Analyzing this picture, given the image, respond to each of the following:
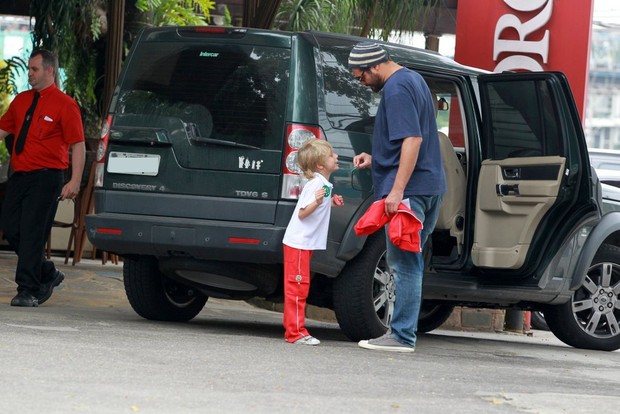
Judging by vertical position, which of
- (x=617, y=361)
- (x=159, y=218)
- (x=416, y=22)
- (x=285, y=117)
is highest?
(x=416, y=22)

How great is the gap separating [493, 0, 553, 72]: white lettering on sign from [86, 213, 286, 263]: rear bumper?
597 centimetres

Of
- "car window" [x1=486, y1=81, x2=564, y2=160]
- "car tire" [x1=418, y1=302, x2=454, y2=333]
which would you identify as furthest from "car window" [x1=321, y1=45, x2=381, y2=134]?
"car tire" [x1=418, y1=302, x2=454, y2=333]

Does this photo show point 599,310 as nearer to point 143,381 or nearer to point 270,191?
point 270,191

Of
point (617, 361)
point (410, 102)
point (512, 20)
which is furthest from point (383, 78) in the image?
point (512, 20)

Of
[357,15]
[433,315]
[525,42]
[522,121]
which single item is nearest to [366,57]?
[522,121]

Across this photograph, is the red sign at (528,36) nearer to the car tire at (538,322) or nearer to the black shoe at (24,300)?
the car tire at (538,322)

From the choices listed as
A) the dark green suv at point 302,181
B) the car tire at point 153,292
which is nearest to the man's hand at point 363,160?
the dark green suv at point 302,181

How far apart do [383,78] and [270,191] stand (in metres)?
0.90

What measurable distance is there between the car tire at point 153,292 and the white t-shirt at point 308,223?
4.79 feet

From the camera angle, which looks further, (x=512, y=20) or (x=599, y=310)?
(x=512, y=20)

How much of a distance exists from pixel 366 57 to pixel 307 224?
3.18 ft

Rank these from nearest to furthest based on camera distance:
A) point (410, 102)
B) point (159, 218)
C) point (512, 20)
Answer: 1. point (410, 102)
2. point (159, 218)
3. point (512, 20)

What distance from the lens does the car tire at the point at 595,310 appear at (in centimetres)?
982

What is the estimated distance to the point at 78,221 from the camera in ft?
49.0
